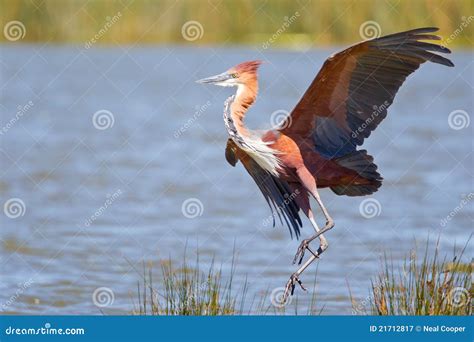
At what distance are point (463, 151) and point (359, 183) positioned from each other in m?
12.0

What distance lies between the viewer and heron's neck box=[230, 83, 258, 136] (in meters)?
7.68

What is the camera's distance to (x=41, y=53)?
1597 inches

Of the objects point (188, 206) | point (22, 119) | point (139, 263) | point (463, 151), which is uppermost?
point (22, 119)

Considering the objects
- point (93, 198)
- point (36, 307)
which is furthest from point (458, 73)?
point (36, 307)

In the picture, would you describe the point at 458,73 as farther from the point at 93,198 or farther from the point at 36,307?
the point at 36,307
